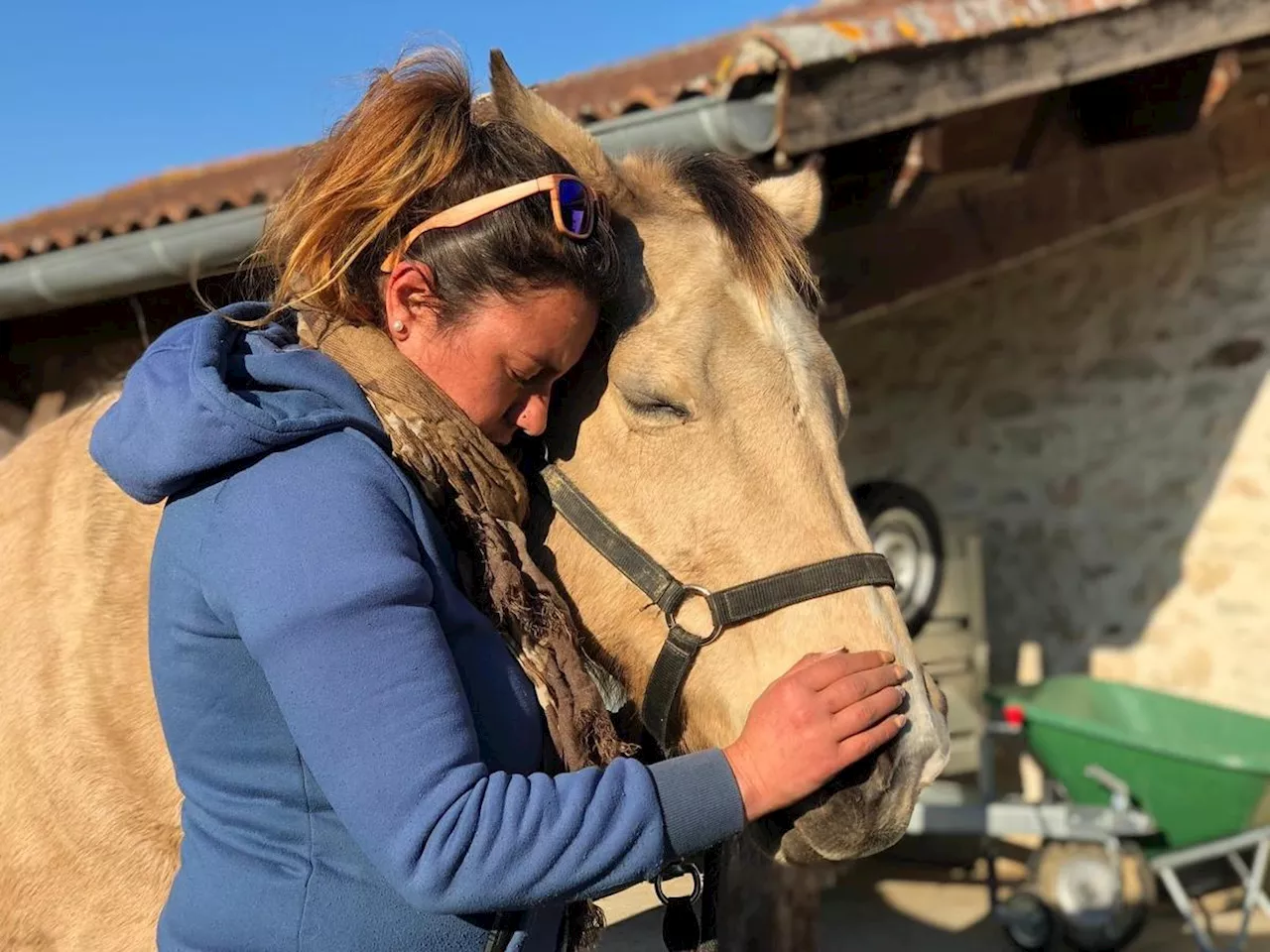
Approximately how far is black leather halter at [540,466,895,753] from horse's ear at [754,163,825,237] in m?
0.68

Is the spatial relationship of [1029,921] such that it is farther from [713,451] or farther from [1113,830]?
[713,451]

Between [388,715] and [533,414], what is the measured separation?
513mm

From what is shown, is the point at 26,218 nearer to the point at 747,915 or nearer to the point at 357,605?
the point at 747,915

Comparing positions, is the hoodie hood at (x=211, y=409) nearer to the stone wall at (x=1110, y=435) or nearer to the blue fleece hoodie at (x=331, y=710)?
the blue fleece hoodie at (x=331, y=710)

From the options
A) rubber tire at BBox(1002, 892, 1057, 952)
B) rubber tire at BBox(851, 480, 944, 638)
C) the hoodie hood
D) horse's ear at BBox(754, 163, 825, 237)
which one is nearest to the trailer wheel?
rubber tire at BBox(1002, 892, 1057, 952)

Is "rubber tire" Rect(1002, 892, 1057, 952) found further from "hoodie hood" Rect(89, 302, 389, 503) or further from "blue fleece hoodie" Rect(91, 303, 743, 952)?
"hoodie hood" Rect(89, 302, 389, 503)

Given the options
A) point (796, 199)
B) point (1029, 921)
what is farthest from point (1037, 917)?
point (796, 199)

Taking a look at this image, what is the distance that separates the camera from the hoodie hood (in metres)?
1.21

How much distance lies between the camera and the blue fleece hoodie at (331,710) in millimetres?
1140

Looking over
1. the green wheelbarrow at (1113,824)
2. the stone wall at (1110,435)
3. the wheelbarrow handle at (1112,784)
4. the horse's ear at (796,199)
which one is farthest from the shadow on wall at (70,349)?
the stone wall at (1110,435)

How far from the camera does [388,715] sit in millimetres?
1140

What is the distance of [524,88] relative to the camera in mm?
1671

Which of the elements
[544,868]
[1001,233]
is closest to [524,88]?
[544,868]

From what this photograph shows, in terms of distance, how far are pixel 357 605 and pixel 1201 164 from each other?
575 cm
